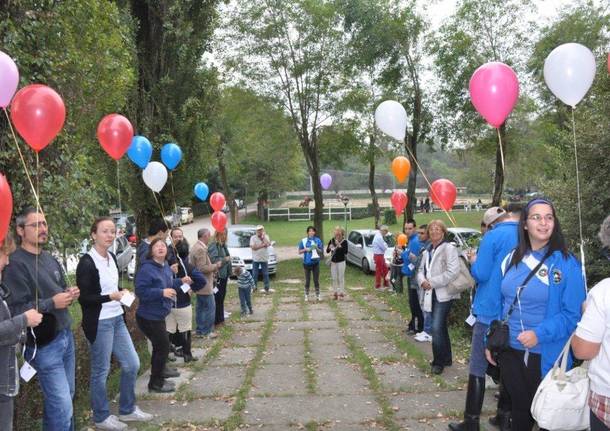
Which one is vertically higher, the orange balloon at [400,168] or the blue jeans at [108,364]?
the orange balloon at [400,168]

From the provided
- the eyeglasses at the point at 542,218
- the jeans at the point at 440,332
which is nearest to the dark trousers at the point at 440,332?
the jeans at the point at 440,332

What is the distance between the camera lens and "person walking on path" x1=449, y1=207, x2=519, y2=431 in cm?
336

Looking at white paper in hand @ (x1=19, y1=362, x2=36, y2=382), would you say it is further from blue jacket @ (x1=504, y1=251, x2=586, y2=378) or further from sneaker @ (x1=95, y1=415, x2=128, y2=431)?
blue jacket @ (x1=504, y1=251, x2=586, y2=378)

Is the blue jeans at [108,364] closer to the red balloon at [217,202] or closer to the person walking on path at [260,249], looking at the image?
the person walking on path at [260,249]

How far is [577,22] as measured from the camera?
17859mm

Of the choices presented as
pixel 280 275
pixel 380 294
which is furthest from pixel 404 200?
pixel 280 275

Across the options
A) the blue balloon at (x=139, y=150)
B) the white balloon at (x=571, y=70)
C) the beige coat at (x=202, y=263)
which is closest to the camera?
the white balloon at (x=571, y=70)

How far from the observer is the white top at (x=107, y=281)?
4113 mm

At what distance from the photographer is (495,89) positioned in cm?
503

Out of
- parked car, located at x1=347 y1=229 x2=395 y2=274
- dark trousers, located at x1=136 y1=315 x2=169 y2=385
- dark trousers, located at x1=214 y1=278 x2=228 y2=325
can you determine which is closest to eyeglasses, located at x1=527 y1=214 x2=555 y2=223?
dark trousers, located at x1=136 y1=315 x2=169 y2=385

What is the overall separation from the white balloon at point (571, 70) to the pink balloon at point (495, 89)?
0.40 metres

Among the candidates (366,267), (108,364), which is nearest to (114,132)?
(108,364)

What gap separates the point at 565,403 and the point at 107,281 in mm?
3329

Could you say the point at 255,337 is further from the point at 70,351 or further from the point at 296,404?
the point at 70,351
